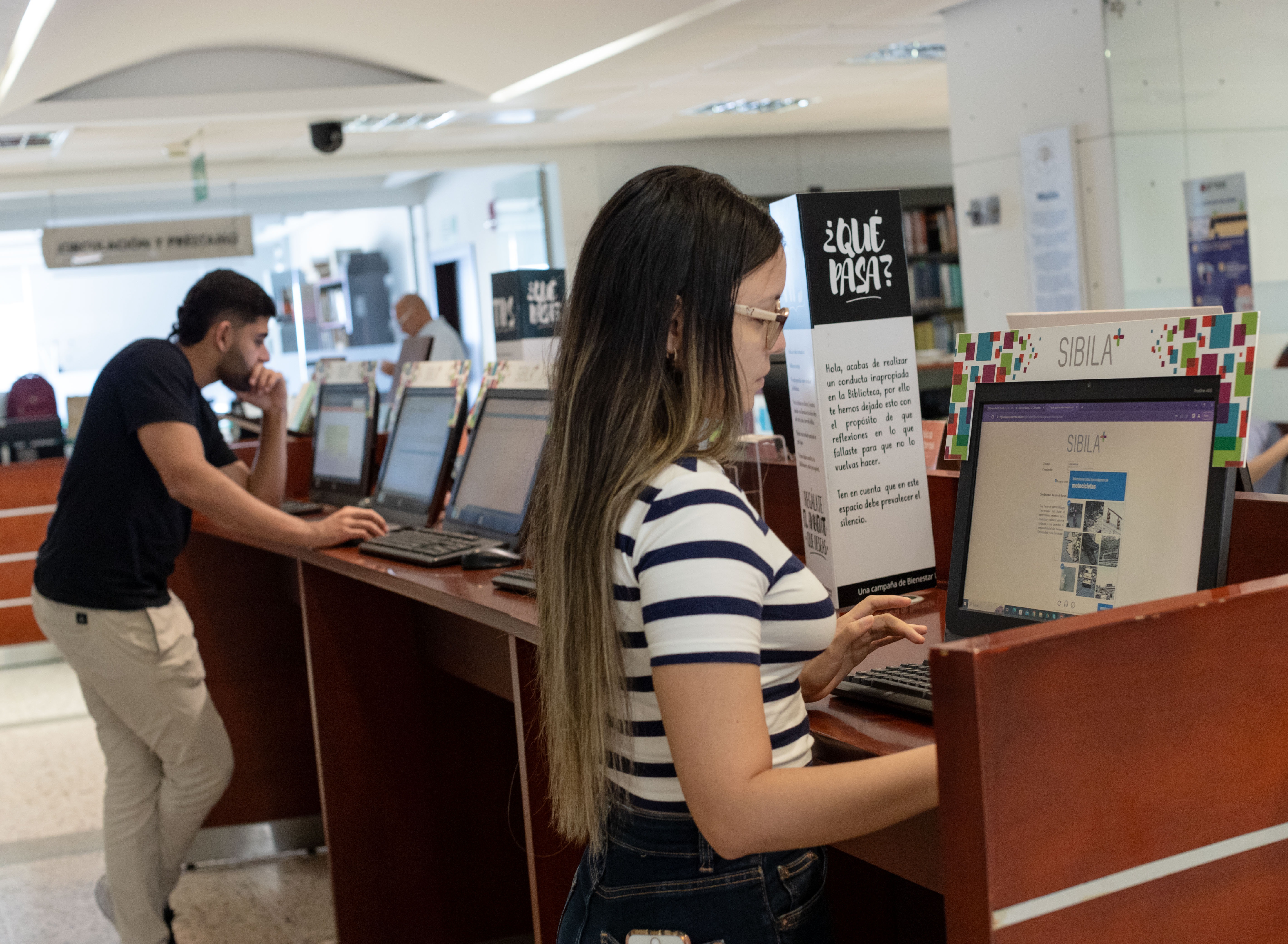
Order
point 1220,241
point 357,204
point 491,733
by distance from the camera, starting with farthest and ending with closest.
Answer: point 357,204, point 1220,241, point 491,733

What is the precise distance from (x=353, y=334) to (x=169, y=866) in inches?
333

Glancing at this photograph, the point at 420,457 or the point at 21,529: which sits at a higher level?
the point at 420,457

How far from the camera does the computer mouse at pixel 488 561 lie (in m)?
2.37

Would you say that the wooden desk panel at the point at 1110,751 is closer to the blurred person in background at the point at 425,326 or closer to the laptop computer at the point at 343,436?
the laptop computer at the point at 343,436

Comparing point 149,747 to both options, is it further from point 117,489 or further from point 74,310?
point 74,310

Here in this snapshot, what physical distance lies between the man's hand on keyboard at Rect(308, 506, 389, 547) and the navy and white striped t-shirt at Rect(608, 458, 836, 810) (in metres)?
1.67

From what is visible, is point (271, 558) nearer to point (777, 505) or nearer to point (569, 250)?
point (777, 505)

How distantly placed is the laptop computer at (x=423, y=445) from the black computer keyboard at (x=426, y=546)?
0.88 ft

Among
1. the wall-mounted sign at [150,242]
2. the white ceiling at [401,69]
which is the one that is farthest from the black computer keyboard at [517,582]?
the wall-mounted sign at [150,242]

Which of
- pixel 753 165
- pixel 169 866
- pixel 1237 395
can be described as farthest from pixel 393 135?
pixel 1237 395

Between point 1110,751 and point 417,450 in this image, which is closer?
point 1110,751

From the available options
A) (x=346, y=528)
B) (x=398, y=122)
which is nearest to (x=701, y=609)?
(x=346, y=528)

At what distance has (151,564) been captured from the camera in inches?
115

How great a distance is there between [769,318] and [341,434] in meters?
2.75
